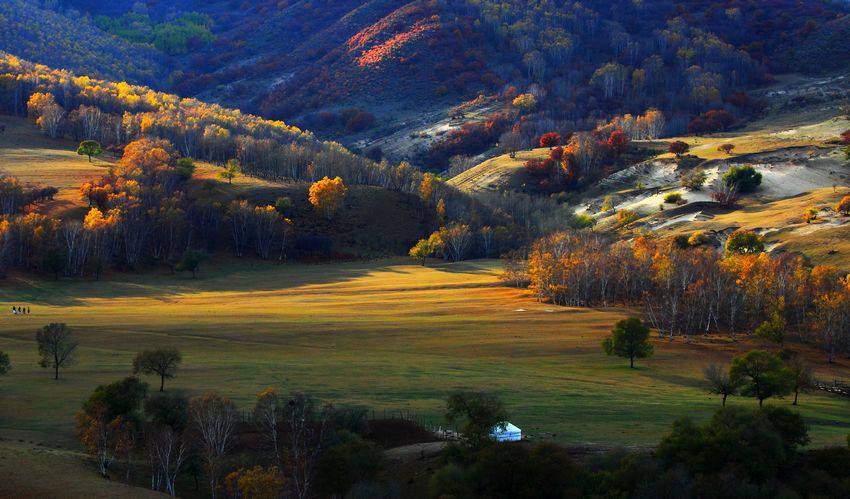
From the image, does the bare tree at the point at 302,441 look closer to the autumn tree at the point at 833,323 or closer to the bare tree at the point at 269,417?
the bare tree at the point at 269,417

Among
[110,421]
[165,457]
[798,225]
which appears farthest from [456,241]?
[165,457]

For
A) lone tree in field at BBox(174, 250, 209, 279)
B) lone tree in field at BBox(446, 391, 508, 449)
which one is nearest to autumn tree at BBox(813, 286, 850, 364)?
lone tree in field at BBox(446, 391, 508, 449)

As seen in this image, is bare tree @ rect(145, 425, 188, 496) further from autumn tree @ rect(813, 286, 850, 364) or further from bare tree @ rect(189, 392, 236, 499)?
autumn tree @ rect(813, 286, 850, 364)

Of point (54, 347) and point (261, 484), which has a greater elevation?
point (54, 347)

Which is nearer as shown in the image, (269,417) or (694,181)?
(269,417)

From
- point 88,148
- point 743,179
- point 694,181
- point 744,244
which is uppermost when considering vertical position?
point 88,148

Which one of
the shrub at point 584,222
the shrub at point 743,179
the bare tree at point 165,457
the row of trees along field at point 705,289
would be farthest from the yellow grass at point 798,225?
the bare tree at point 165,457

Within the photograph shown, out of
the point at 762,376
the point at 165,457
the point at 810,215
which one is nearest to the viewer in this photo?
the point at 165,457

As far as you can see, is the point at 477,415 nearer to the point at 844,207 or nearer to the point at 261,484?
the point at 261,484
